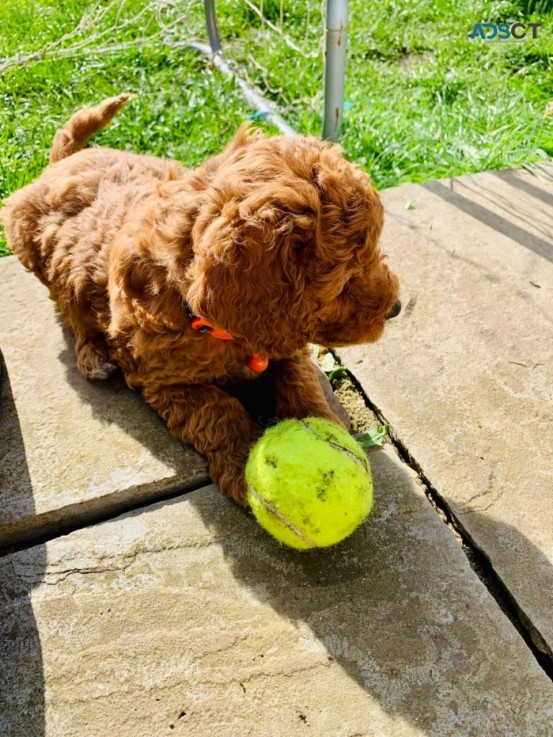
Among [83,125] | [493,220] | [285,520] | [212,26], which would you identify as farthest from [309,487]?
[212,26]

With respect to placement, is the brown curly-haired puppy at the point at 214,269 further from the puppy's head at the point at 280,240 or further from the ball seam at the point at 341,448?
the ball seam at the point at 341,448

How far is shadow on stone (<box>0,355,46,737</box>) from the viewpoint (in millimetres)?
2004

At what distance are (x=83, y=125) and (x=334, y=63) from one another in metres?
1.60

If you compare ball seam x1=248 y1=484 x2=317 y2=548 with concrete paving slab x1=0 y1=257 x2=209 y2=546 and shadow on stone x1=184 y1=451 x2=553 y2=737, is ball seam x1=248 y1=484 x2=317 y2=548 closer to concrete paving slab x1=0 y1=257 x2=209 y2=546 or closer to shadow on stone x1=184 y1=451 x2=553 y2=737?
shadow on stone x1=184 y1=451 x2=553 y2=737

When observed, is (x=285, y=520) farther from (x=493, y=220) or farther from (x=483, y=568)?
(x=493, y=220)

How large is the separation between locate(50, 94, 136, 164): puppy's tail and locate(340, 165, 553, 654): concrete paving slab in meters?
1.64

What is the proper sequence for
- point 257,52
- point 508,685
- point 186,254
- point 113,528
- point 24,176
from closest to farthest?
point 508,685
point 186,254
point 113,528
point 24,176
point 257,52

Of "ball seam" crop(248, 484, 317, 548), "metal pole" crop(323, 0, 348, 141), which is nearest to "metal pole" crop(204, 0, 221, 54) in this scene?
A: "metal pole" crop(323, 0, 348, 141)

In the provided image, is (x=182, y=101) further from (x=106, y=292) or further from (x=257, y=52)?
(x=106, y=292)

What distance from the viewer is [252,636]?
7.13 feet

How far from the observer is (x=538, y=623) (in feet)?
7.29

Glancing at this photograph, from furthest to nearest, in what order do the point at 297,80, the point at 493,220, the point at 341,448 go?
the point at 297,80 → the point at 493,220 → the point at 341,448

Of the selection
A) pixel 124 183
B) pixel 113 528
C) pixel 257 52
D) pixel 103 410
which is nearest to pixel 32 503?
pixel 113 528

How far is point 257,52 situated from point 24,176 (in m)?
2.72
